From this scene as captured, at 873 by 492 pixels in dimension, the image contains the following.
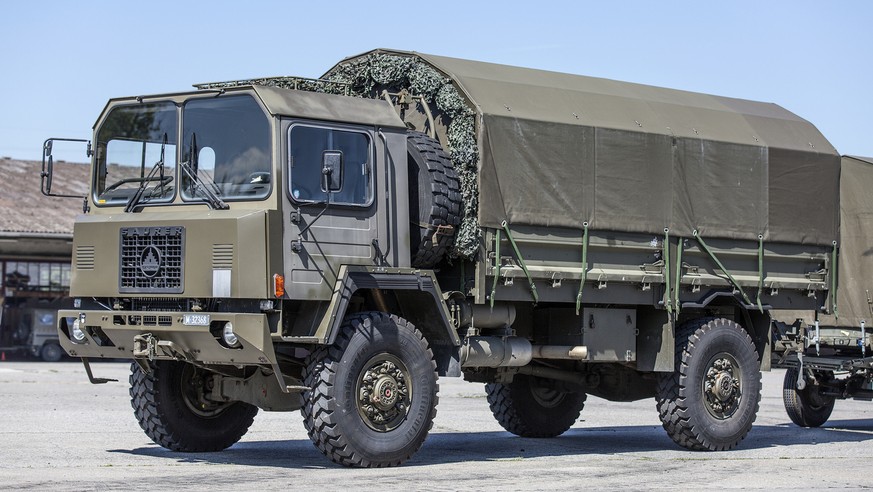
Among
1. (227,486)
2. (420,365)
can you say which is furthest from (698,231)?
(227,486)

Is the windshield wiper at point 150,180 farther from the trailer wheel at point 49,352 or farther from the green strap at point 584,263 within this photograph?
the trailer wheel at point 49,352

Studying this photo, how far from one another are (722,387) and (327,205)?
5365 mm

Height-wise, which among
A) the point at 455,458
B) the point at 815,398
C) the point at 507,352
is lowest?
the point at 455,458

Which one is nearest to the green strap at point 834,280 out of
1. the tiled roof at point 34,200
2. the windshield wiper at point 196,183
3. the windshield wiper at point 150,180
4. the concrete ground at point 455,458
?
the concrete ground at point 455,458

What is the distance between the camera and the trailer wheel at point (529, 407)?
1582cm

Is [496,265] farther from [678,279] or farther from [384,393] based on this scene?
[678,279]

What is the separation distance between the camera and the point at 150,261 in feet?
38.0

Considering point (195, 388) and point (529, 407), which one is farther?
point (529, 407)

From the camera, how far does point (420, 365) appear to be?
1205 centimetres

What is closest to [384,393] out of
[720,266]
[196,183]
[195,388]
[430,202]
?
[430,202]

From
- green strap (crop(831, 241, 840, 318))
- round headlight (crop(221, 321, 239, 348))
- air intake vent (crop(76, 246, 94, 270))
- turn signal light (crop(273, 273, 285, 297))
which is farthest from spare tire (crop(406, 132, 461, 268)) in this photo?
green strap (crop(831, 241, 840, 318))

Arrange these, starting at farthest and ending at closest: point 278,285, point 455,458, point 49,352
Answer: point 49,352 < point 455,458 < point 278,285

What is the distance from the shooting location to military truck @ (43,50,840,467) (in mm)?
11453

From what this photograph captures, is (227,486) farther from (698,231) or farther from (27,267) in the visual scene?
(27,267)
